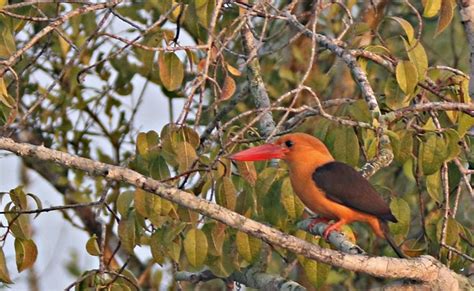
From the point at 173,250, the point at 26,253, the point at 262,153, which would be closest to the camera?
the point at 173,250

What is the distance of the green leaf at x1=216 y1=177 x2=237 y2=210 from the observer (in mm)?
3518

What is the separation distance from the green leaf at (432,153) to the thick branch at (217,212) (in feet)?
1.27

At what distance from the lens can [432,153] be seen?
3.71 m

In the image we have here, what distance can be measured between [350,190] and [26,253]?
109cm

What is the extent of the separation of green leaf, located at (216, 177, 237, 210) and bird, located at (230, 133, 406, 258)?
40 centimetres

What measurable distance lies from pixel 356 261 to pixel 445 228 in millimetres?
690

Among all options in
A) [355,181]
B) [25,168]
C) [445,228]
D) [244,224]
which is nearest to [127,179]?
[244,224]

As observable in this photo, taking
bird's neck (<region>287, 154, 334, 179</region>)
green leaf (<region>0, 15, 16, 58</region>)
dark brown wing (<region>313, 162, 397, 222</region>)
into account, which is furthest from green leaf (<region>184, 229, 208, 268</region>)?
green leaf (<region>0, 15, 16, 58</region>)

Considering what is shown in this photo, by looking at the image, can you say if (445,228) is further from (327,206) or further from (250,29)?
(250,29)

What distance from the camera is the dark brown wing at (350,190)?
12.9 feet

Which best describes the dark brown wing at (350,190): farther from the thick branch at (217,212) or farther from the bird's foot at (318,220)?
the thick branch at (217,212)

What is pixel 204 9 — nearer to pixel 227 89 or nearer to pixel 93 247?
pixel 227 89

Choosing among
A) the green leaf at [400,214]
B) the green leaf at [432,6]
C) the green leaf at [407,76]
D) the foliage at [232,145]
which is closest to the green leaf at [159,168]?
the foliage at [232,145]

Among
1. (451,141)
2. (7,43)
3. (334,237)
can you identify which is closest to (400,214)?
(334,237)
